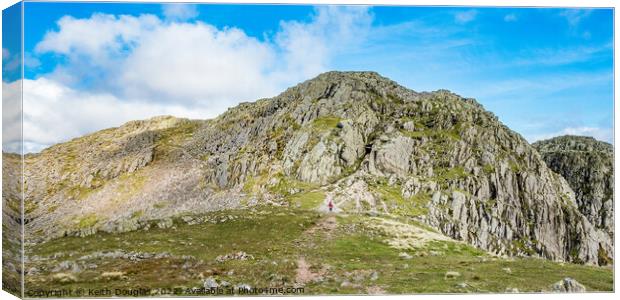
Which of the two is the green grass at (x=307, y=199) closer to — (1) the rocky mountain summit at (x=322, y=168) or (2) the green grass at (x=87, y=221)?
(1) the rocky mountain summit at (x=322, y=168)

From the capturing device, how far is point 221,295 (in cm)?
3391

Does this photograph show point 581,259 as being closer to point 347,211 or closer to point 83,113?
point 347,211

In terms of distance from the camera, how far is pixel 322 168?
143ft

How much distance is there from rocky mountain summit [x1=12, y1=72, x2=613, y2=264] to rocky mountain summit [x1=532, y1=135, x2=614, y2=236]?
1.51 metres

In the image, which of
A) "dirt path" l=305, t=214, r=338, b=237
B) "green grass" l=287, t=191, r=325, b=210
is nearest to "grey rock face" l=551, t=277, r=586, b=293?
"dirt path" l=305, t=214, r=338, b=237

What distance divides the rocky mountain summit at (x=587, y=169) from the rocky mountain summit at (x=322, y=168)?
151 centimetres

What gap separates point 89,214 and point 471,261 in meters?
24.0

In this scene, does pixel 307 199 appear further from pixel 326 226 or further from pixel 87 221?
pixel 87 221

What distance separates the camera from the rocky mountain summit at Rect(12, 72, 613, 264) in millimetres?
39625

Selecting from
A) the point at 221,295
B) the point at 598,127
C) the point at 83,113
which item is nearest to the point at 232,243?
the point at 221,295

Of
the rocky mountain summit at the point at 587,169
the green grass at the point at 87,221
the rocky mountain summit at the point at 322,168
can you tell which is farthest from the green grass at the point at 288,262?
the rocky mountain summit at the point at 587,169

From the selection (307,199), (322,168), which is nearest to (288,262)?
(307,199)

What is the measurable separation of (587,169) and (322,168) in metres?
27.5

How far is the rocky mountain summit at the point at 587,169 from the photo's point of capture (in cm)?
4328
